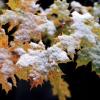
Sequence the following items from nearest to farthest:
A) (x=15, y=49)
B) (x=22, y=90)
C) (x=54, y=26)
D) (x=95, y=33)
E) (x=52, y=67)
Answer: (x=52, y=67), (x=15, y=49), (x=95, y=33), (x=54, y=26), (x=22, y=90)

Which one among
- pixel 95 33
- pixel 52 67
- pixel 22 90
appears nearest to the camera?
pixel 52 67

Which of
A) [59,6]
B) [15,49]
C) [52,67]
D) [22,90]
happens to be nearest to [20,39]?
[15,49]

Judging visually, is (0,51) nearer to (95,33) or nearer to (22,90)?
(95,33)

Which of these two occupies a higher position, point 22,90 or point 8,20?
point 8,20

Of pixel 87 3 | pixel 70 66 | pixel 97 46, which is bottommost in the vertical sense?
pixel 70 66

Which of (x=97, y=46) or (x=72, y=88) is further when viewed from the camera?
(x=72, y=88)

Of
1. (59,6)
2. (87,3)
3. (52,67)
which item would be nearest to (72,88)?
(87,3)

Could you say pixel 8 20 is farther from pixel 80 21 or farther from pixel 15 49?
pixel 80 21
